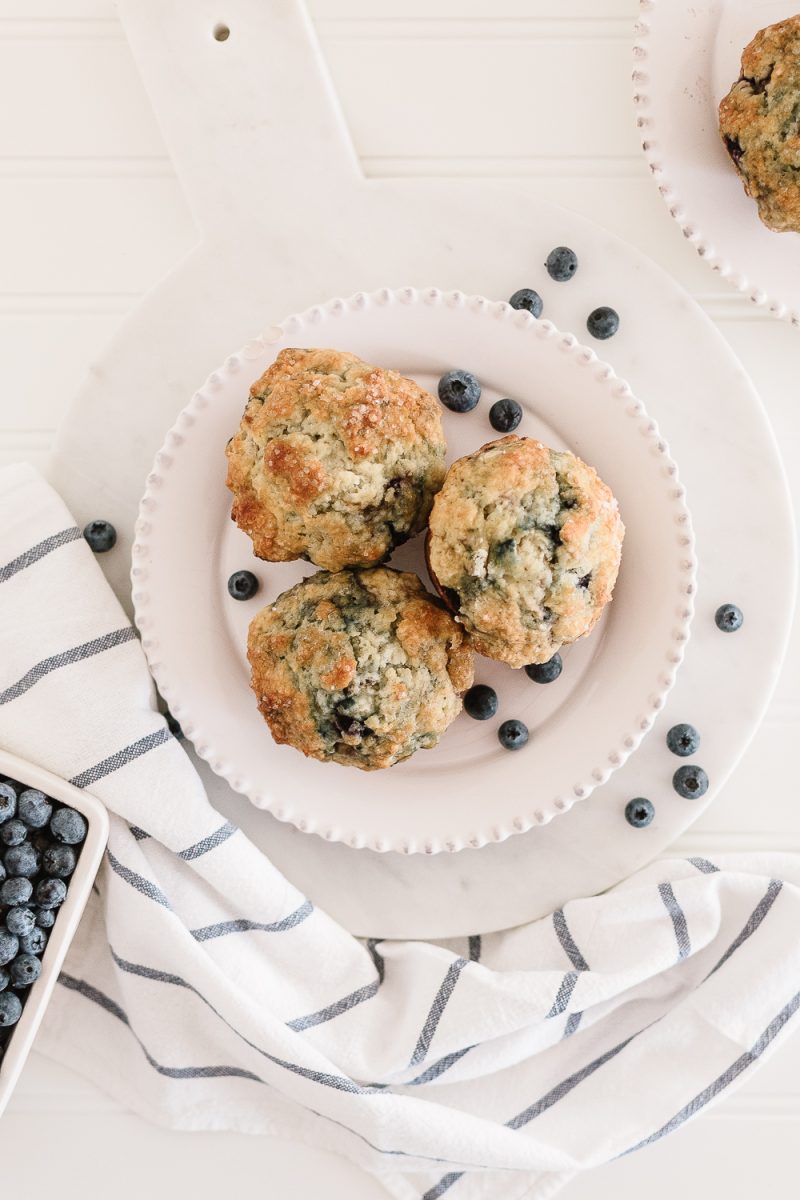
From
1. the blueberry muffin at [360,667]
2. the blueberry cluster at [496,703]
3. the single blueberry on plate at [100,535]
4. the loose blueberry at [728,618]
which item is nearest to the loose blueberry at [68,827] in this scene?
the blueberry muffin at [360,667]

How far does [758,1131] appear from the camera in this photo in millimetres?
2246

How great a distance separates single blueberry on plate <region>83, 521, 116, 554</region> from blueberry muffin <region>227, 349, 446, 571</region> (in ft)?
1.39

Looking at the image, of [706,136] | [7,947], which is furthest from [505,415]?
[7,947]

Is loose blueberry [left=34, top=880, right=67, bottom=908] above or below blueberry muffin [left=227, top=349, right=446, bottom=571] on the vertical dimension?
below

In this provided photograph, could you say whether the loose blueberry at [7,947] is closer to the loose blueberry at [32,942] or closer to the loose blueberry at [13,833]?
the loose blueberry at [32,942]

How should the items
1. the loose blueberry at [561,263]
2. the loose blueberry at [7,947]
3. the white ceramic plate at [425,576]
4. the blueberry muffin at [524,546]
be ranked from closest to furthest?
the blueberry muffin at [524,546]
the loose blueberry at [7,947]
the white ceramic plate at [425,576]
the loose blueberry at [561,263]

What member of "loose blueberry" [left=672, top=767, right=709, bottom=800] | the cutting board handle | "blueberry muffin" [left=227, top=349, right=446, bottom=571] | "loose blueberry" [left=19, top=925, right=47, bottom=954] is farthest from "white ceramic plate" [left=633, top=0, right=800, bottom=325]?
"loose blueberry" [left=19, top=925, right=47, bottom=954]

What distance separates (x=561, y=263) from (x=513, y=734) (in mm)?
997

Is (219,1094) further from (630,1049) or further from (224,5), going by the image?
(224,5)

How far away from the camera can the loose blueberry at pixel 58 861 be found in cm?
194

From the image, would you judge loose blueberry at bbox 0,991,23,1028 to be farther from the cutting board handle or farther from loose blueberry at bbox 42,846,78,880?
the cutting board handle

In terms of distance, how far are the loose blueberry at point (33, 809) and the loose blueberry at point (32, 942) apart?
0.20m

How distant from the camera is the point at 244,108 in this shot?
212cm

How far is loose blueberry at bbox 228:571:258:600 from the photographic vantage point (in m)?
2.06
